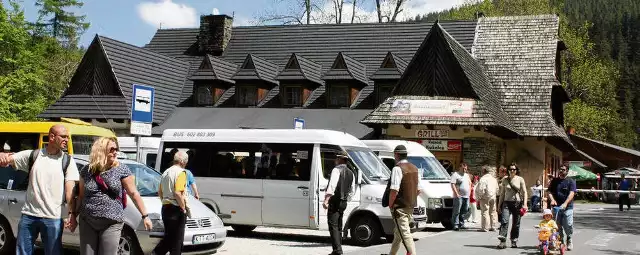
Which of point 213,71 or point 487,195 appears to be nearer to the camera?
point 487,195

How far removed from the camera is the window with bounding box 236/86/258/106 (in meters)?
36.3

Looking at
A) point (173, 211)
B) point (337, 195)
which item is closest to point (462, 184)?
point (337, 195)

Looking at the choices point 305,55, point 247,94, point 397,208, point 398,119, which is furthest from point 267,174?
point 305,55

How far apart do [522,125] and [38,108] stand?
25491 millimetres

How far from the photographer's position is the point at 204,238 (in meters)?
11.0

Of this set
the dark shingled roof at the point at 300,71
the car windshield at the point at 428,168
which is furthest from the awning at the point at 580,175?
the car windshield at the point at 428,168

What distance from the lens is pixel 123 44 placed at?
3747 centimetres

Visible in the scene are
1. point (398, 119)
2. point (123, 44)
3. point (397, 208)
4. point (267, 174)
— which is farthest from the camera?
point (123, 44)

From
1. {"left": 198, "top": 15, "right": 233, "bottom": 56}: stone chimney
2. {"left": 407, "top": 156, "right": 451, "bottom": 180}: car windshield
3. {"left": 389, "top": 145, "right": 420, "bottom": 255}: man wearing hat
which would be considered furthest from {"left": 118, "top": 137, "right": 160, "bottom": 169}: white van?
{"left": 198, "top": 15, "right": 233, "bottom": 56}: stone chimney

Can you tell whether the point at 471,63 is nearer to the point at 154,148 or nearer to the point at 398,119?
the point at 398,119

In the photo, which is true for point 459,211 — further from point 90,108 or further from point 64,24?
point 64,24

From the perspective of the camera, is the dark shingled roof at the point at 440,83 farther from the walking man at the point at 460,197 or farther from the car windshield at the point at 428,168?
the walking man at the point at 460,197

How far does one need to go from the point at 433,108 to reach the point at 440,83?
5.34ft

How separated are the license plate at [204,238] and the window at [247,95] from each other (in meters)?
25.3
